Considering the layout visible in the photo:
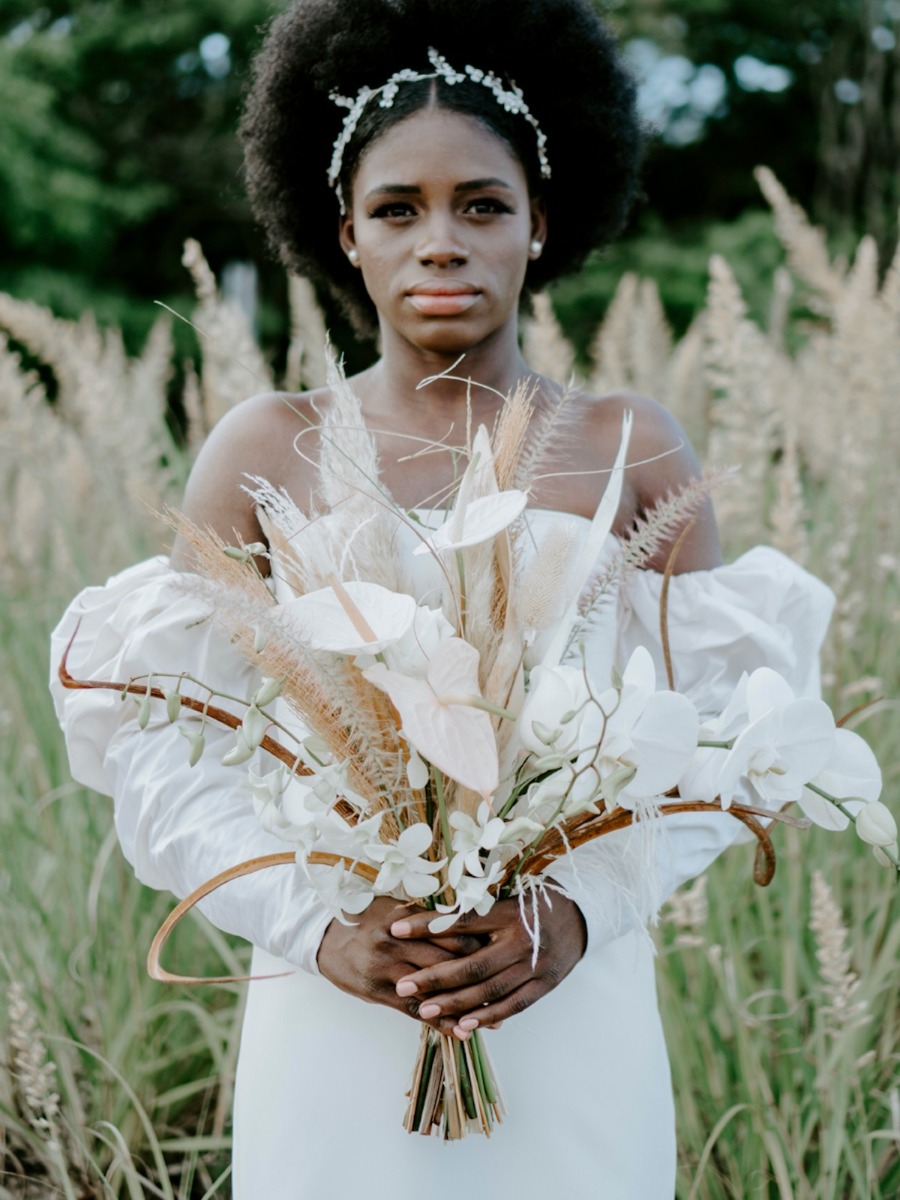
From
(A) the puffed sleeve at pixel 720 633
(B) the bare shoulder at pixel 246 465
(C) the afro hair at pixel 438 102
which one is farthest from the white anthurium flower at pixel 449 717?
(C) the afro hair at pixel 438 102

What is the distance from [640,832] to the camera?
120cm

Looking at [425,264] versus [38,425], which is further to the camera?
[38,425]

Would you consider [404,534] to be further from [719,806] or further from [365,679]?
[719,806]

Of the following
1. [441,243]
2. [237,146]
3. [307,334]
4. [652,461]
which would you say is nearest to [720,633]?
[652,461]

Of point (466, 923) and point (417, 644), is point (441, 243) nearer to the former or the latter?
point (417, 644)

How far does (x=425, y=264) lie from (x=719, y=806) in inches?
32.7

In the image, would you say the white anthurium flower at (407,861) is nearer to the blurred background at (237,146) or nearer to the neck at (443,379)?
the neck at (443,379)

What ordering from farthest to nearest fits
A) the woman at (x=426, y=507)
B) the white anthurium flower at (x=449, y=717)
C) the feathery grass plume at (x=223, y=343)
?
the feathery grass plume at (x=223, y=343)
the woman at (x=426, y=507)
the white anthurium flower at (x=449, y=717)

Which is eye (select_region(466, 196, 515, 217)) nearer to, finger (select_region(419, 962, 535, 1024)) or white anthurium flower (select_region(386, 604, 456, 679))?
white anthurium flower (select_region(386, 604, 456, 679))

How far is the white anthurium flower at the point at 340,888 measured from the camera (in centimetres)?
118

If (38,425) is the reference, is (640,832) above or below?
below

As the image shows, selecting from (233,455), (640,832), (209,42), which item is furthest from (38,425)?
(209,42)

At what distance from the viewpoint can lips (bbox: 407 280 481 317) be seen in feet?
5.28

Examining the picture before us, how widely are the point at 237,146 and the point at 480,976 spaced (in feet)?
43.0
